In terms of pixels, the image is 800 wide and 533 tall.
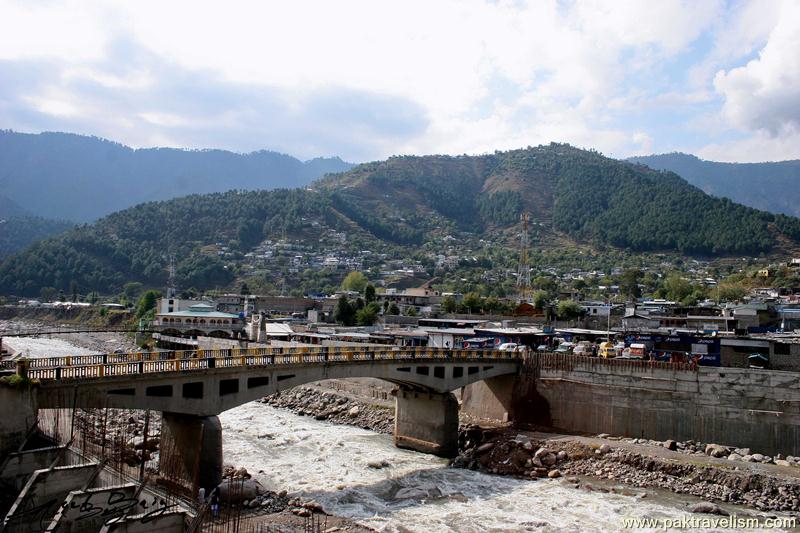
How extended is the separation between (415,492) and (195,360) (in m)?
14.3

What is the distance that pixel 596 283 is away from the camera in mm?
171625

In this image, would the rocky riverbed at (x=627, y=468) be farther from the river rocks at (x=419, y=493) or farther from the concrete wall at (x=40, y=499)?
the concrete wall at (x=40, y=499)

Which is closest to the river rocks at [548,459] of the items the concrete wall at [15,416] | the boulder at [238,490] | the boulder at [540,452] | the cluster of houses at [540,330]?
the boulder at [540,452]

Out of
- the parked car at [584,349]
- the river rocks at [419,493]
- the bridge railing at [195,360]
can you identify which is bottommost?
the river rocks at [419,493]

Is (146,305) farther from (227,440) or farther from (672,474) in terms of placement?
(672,474)

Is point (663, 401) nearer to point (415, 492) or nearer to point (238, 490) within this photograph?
point (415, 492)

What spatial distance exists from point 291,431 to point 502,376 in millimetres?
17992

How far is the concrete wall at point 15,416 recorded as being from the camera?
26.2 metres

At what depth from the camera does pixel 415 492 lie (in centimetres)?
3694

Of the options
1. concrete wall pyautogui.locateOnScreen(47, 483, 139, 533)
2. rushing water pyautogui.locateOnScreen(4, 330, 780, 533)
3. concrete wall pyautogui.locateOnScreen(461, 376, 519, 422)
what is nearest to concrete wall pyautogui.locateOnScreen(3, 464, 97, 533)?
concrete wall pyautogui.locateOnScreen(47, 483, 139, 533)

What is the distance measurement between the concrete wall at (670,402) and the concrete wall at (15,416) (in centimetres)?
3617

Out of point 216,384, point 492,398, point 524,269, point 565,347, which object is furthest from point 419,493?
point 524,269

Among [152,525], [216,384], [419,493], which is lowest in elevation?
[419,493]

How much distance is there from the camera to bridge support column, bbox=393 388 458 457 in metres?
46.7
